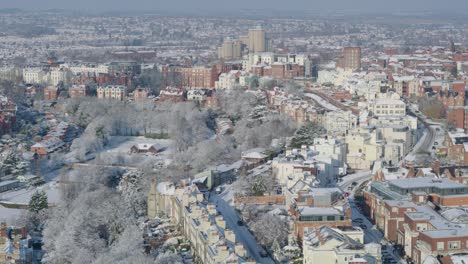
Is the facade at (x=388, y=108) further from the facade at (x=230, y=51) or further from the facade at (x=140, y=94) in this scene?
the facade at (x=230, y=51)

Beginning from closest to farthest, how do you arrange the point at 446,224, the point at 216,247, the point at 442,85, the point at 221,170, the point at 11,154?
1. the point at 216,247
2. the point at 446,224
3. the point at 221,170
4. the point at 11,154
5. the point at 442,85

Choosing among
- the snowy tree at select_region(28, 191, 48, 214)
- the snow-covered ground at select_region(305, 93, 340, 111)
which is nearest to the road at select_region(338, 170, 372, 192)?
the snowy tree at select_region(28, 191, 48, 214)

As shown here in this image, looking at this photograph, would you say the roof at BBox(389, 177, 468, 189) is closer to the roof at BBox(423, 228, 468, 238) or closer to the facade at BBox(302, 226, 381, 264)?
the roof at BBox(423, 228, 468, 238)

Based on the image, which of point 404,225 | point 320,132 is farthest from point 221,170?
point 404,225

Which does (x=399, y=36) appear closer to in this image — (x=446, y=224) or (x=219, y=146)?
(x=219, y=146)

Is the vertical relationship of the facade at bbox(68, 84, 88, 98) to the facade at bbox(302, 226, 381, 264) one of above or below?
below

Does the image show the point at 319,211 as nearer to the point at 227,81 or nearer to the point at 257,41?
the point at 227,81

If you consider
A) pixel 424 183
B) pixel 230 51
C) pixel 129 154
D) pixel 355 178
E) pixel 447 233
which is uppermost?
pixel 424 183

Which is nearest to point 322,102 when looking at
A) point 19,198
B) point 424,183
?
point 19,198

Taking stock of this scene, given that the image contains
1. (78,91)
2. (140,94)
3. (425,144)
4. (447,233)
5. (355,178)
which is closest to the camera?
(447,233)
